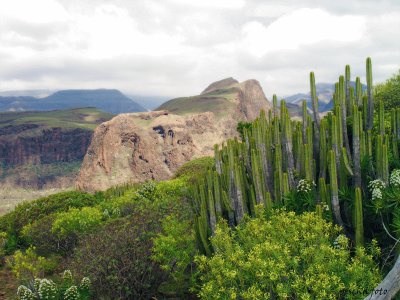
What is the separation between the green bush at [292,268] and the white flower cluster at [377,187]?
64.0 inches

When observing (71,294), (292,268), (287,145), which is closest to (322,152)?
(287,145)

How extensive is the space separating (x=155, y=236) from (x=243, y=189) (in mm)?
3481

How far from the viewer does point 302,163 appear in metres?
10.6

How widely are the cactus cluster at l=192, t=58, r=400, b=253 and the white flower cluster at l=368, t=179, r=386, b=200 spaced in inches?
2.0

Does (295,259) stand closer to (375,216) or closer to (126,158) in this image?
(375,216)

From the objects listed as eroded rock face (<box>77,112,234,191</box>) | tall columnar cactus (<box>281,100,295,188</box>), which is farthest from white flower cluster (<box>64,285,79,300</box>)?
eroded rock face (<box>77,112,234,191</box>)

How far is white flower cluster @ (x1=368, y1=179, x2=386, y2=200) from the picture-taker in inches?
338

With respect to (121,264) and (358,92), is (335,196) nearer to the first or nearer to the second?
(358,92)

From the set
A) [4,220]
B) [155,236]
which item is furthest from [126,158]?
[155,236]

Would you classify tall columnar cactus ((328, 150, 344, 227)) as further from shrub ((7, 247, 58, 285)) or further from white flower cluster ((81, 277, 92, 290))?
shrub ((7, 247, 58, 285))

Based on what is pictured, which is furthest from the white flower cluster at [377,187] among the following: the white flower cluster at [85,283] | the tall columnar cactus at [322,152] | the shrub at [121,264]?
the white flower cluster at [85,283]

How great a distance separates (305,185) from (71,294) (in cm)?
691

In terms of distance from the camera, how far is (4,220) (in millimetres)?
25062

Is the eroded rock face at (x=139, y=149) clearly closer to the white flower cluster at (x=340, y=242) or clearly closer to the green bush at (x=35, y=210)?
the green bush at (x=35, y=210)
